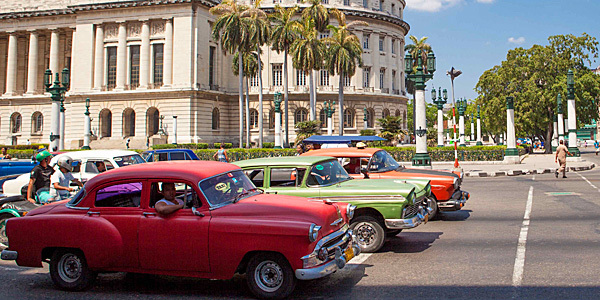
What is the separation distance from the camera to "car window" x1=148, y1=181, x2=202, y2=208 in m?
6.01

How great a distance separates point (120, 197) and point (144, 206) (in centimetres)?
50

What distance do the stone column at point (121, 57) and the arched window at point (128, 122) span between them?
2806 millimetres

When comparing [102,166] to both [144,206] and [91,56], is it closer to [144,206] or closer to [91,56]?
[144,206]

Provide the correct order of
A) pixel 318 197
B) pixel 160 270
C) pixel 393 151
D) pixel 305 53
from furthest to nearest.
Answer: pixel 305 53, pixel 393 151, pixel 318 197, pixel 160 270

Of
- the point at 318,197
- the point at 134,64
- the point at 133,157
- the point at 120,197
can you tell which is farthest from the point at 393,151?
the point at 134,64

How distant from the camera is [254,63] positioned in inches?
2045

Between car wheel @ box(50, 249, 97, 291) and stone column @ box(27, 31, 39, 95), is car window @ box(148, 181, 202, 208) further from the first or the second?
stone column @ box(27, 31, 39, 95)

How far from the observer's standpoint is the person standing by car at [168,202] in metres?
5.84

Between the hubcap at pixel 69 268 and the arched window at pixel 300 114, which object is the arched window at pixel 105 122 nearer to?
the arched window at pixel 300 114

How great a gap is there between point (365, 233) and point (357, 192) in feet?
2.40

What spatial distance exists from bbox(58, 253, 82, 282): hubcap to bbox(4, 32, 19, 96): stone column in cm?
6454

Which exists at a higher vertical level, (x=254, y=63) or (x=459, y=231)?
(x=254, y=63)

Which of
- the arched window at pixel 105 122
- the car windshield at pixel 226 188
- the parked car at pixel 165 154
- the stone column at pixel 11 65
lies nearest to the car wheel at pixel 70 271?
the car windshield at pixel 226 188

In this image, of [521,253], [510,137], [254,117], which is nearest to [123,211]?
[521,253]
